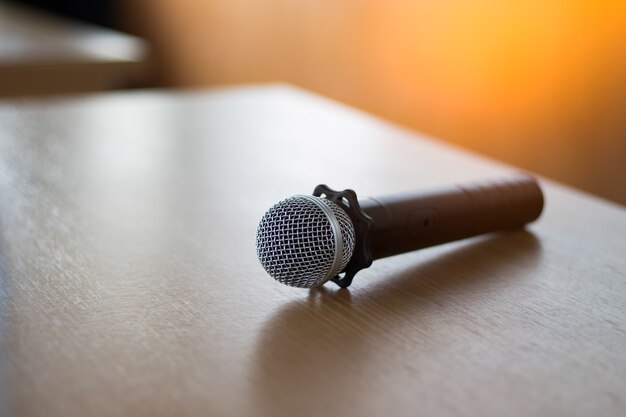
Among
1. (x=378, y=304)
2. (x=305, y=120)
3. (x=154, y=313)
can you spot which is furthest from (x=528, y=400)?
(x=305, y=120)

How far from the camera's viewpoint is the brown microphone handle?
79 cm

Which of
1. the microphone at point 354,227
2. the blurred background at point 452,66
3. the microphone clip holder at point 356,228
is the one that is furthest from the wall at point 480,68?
the microphone clip holder at point 356,228

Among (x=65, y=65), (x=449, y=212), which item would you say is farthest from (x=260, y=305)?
(x=65, y=65)

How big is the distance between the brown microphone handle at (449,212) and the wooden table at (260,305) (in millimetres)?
31

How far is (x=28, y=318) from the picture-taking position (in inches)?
28.1

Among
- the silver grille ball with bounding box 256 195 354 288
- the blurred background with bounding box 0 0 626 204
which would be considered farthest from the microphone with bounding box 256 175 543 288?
the blurred background with bounding box 0 0 626 204

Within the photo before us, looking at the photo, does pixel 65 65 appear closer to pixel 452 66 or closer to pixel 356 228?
pixel 452 66

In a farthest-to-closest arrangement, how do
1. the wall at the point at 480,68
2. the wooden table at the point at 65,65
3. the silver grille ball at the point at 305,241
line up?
the wooden table at the point at 65,65 → the wall at the point at 480,68 → the silver grille ball at the point at 305,241

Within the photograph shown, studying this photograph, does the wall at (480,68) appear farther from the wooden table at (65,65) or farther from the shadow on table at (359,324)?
the shadow on table at (359,324)

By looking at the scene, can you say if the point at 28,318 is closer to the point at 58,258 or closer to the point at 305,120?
the point at 58,258

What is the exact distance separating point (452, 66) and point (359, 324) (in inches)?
73.8

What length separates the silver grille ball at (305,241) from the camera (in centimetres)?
72

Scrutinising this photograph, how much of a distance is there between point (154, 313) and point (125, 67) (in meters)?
1.94

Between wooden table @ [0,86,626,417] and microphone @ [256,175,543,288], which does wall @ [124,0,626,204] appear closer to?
wooden table @ [0,86,626,417]
